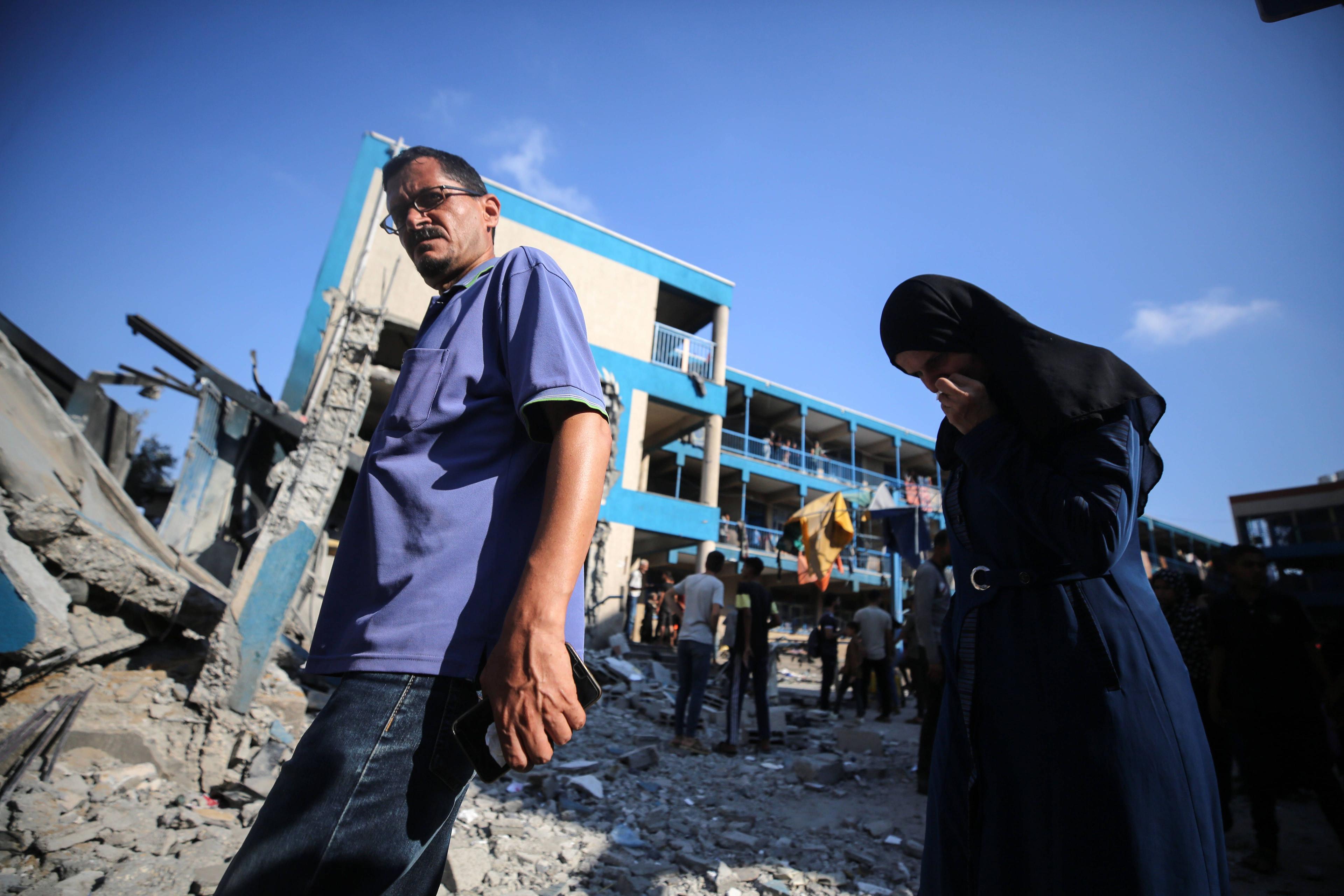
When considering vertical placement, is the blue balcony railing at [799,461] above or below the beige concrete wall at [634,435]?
above

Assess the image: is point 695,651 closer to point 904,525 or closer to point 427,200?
point 427,200

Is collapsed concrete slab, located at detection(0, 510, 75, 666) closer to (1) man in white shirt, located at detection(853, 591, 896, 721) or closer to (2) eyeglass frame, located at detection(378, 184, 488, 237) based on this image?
(2) eyeglass frame, located at detection(378, 184, 488, 237)

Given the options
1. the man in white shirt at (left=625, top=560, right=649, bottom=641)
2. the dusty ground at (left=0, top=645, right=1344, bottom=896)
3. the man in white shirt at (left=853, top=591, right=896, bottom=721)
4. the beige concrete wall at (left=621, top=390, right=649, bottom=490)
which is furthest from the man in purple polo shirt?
the beige concrete wall at (left=621, top=390, right=649, bottom=490)

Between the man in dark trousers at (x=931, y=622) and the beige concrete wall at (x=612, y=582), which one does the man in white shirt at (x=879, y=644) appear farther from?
the beige concrete wall at (x=612, y=582)

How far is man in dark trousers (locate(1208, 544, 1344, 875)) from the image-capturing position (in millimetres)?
3117

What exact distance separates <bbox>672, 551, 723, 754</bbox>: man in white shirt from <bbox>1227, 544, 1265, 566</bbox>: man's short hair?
366cm

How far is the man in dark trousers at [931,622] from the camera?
4.51m

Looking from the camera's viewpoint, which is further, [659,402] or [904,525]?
[659,402]

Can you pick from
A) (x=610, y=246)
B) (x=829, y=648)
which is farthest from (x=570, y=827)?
(x=610, y=246)

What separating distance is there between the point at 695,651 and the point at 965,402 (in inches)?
189

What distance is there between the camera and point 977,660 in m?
1.36

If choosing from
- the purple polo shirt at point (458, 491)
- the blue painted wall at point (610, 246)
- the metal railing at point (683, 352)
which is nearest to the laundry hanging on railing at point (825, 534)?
the metal railing at point (683, 352)

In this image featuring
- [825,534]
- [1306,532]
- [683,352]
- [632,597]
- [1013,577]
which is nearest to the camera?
[1013,577]

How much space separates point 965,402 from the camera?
1.45 meters
